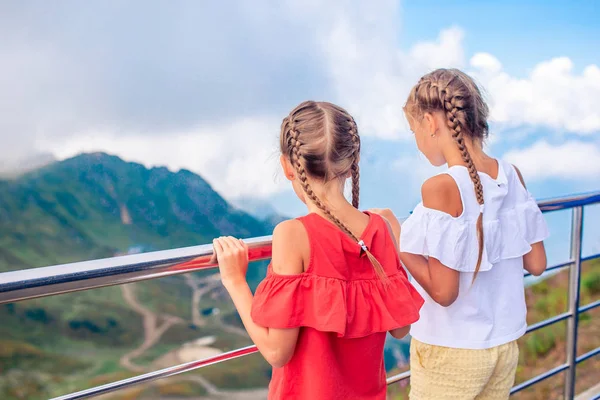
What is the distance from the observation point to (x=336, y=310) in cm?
71

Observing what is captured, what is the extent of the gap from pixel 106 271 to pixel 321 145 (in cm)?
33

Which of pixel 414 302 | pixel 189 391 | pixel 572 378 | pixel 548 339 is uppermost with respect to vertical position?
pixel 414 302

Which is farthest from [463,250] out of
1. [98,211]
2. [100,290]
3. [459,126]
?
[100,290]

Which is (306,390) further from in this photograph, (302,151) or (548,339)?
(548,339)

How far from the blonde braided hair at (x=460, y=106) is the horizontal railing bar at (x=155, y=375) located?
1.45 ft

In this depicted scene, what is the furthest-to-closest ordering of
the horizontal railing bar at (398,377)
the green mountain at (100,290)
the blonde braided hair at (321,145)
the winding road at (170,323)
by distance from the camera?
the winding road at (170,323)
the green mountain at (100,290)
the horizontal railing bar at (398,377)
the blonde braided hair at (321,145)

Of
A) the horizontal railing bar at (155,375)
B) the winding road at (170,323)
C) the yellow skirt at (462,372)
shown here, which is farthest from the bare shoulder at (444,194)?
the winding road at (170,323)

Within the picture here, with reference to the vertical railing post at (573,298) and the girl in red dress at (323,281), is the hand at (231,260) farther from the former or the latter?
the vertical railing post at (573,298)

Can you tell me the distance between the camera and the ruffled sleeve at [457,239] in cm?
91

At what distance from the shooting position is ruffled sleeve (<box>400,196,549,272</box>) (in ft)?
2.97

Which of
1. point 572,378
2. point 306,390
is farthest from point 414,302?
point 572,378

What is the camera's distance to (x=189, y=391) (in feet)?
74.3

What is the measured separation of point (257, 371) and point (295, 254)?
2132 centimetres

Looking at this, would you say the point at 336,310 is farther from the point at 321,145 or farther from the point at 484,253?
the point at 484,253
